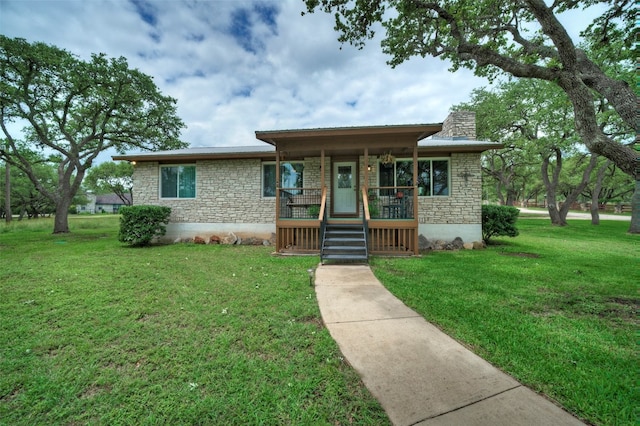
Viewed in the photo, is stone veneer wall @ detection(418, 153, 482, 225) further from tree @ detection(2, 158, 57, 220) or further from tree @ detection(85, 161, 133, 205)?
tree @ detection(2, 158, 57, 220)

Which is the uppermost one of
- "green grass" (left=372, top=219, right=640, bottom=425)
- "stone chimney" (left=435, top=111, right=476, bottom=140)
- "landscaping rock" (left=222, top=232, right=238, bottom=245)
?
"stone chimney" (left=435, top=111, right=476, bottom=140)

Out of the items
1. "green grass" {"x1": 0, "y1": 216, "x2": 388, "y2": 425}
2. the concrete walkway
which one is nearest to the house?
"green grass" {"x1": 0, "y1": 216, "x2": 388, "y2": 425}

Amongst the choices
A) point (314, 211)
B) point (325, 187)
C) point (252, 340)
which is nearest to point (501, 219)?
point (325, 187)

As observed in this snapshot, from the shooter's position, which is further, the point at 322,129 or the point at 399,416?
the point at 322,129

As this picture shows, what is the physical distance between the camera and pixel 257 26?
31.9 ft

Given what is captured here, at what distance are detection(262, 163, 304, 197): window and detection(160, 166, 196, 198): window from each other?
9.75ft

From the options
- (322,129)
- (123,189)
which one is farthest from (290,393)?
(123,189)

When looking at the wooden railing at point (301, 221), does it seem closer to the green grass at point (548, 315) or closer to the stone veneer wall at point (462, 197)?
the green grass at point (548, 315)

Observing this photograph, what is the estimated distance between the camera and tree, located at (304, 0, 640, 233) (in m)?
3.50

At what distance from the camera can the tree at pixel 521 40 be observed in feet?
11.5

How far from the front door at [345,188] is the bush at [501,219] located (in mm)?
4776

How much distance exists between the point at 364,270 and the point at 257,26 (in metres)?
10.3

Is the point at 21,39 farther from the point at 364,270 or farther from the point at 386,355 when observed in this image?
the point at 386,355

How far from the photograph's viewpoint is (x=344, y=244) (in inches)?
276
